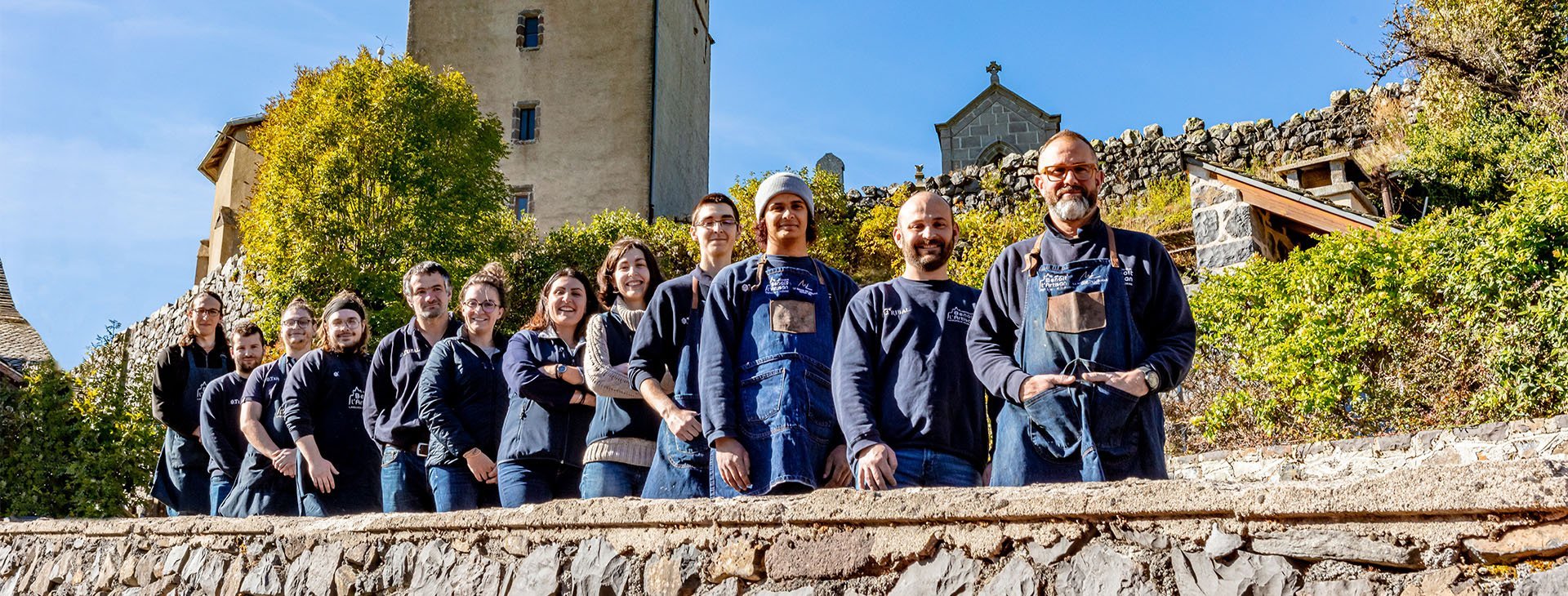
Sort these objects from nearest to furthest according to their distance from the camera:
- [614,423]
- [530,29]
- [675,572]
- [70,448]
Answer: [675,572] → [614,423] → [70,448] → [530,29]

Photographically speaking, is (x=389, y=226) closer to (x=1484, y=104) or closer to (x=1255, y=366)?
(x=1255, y=366)

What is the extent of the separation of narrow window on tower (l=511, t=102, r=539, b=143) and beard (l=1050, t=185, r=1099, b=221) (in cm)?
2276

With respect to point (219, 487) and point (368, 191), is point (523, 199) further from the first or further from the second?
point (219, 487)

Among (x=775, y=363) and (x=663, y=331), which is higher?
(x=663, y=331)

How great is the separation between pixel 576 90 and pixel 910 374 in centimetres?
2291

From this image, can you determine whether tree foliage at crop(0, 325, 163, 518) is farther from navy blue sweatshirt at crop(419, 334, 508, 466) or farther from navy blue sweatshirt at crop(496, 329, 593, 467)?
navy blue sweatshirt at crop(496, 329, 593, 467)

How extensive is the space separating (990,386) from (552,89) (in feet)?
77.0

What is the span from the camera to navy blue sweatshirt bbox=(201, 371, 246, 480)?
6.24m

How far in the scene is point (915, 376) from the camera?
3.50m

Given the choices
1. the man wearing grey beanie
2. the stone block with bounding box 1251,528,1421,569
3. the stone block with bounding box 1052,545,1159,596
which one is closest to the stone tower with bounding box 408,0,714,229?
the man wearing grey beanie

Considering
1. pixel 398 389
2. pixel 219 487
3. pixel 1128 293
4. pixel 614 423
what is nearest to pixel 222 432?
pixel 219 487

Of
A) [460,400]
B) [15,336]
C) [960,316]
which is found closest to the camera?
[960,316]

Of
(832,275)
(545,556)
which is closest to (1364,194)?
(832,275)

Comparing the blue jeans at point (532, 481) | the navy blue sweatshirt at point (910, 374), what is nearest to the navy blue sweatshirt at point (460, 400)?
the blue jeans at point (532, 481)
